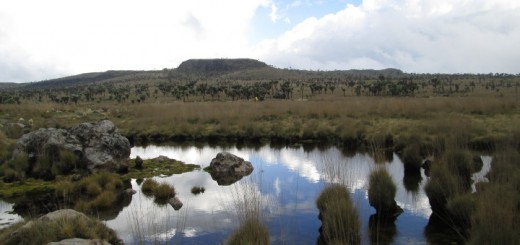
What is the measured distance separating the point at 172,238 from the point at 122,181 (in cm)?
817

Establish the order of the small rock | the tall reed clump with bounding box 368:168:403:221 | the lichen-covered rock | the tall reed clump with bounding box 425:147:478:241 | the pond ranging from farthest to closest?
1. the lichen-covered rock
2. the small rock
3. the tall reed clump with bounding box 368:168:403:221
4. the pond
5. the tall reed clump with bounding box 425:147:478:241

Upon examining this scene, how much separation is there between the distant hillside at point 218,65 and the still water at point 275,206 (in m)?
164

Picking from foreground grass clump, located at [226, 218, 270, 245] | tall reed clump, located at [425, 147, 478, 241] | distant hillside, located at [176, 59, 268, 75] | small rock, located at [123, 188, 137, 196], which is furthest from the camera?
distant hillside, located at [176, 59, 268, 75]

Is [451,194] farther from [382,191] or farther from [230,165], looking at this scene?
[230,165]

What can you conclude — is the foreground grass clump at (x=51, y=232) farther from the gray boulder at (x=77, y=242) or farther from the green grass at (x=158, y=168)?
the green grass at (x=158, y=168)

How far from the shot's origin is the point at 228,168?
67.3 feet

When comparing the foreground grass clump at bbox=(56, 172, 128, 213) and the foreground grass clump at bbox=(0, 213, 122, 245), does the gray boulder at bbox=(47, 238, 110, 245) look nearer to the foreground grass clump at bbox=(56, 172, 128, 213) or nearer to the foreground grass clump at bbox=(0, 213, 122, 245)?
the foreground grass clump at bbox=(0, 213, 122, 245)

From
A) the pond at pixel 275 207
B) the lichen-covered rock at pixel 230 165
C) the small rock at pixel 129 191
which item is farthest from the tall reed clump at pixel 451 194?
the small rock at pixel 129 191

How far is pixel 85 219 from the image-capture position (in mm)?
10453

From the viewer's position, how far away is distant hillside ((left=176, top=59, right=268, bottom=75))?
186m

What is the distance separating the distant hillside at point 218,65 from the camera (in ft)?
611

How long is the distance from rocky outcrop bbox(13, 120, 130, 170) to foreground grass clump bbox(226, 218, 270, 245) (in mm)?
13537

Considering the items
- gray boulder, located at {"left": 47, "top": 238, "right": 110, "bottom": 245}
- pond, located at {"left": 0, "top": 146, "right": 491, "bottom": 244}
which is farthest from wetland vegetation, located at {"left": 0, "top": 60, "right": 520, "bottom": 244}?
gray boulder, located at {"left": 47, "top": 238, "right": 110, "bottom": 245}

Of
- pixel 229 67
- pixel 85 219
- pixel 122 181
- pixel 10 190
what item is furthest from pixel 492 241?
pixel 229 67
